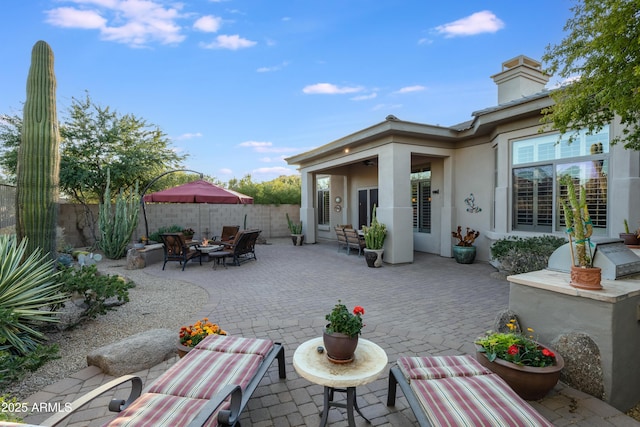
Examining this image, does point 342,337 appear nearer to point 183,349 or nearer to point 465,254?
point 183,349

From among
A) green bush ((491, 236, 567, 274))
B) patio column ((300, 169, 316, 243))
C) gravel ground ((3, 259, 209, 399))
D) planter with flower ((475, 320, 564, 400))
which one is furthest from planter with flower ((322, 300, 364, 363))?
patio column ((300, 169, 316, 243))

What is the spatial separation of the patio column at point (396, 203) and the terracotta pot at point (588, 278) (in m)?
5.51

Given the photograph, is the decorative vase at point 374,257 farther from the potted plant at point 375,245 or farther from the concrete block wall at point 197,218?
the concrete block wall at point 197,218

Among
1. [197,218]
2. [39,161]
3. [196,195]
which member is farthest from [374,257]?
[197,218]

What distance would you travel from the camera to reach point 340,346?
2.16m

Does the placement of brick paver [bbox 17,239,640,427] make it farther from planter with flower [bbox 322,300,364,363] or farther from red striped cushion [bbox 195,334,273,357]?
planter with flower [bbox 322,300,364,363]

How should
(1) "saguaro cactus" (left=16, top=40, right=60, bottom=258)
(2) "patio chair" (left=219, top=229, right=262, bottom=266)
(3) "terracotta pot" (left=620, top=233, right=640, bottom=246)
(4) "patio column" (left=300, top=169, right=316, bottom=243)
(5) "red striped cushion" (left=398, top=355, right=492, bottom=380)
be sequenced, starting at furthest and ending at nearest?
(4) "patio column" (left=300, top=169, right=316, bottom=243), (2) "patio chair" (left=219, top=229, right=262, bottom=266), (3) "terracotta pot" (left=620, top=233, right=640, bottom=246), (1) "saguaro cactus" (left=16, top=40, right=60, bottom=258), (5) "red striped cushion" (left=398, top=355, right=492, bottom=380)

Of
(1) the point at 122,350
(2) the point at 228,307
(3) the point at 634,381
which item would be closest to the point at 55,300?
(1) the point at 122,350

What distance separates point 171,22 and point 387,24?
509cm

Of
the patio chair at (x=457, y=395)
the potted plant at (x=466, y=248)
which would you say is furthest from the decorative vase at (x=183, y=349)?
the potted plant at (x=466, y=248)

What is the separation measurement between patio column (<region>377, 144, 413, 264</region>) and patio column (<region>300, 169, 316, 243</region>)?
4995mm

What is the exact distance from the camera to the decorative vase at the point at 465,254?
8172 mm

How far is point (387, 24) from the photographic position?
7.53m

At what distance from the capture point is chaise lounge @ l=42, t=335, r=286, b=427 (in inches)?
63.0
